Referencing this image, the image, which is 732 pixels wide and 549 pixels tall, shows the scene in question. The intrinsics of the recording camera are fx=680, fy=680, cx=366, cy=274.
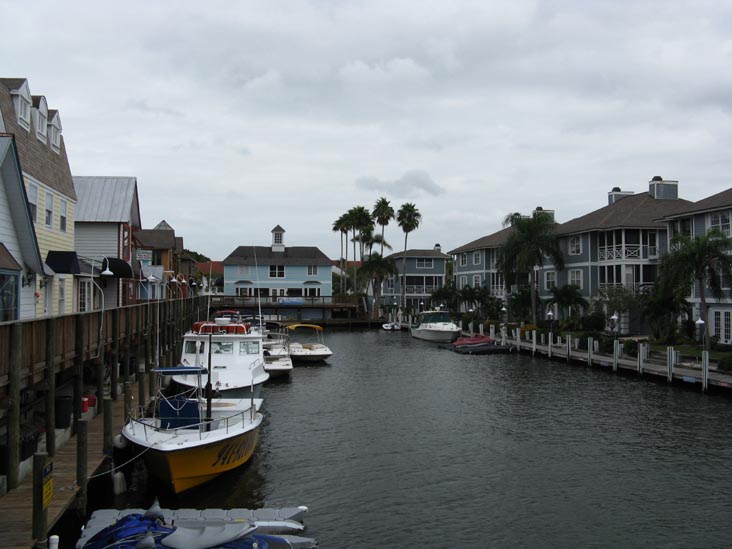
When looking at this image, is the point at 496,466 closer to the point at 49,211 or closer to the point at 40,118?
the point at 49,211

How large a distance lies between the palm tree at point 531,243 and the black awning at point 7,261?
160 feet

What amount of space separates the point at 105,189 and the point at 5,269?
22.6 meters

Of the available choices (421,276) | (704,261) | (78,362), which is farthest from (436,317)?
(78,362)

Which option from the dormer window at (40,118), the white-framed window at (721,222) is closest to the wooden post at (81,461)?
the dormer window at (40,118)

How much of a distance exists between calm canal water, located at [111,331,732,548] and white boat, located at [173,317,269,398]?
1827mm

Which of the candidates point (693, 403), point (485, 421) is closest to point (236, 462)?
point (485, 421)

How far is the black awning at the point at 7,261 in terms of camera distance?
20273mm

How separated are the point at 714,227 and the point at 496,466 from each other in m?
31.8

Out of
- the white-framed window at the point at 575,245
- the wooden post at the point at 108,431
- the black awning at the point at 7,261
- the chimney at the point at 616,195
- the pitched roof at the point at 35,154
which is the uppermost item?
the chimney at the point at 616,195

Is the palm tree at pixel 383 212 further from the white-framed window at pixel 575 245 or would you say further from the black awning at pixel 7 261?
the black awning at pixel 7 261

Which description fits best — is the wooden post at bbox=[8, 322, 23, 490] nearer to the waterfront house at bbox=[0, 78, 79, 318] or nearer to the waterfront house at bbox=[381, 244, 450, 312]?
the waterfront house at bbox=[0, 78, 79, 318]

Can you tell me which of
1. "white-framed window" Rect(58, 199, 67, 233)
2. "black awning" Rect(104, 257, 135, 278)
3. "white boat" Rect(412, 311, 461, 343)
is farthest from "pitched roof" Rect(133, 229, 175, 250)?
"white-framed window" Rect(58, 199, 67, 233)

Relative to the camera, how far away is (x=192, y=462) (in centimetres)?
1788

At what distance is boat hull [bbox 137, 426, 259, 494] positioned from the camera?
17.5m
